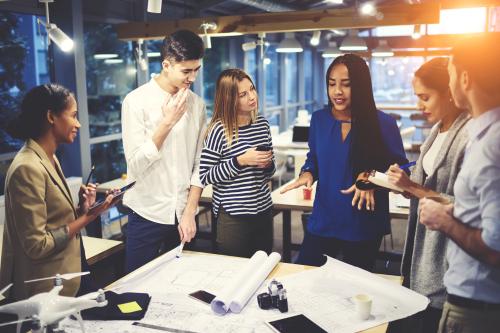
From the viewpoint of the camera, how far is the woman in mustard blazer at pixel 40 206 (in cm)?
171

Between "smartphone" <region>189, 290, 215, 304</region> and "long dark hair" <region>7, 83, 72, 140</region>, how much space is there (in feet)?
2.81

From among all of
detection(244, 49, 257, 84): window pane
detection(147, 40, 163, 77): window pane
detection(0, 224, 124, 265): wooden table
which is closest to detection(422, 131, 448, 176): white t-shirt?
detection(0, 224, 124, 265): wooden table

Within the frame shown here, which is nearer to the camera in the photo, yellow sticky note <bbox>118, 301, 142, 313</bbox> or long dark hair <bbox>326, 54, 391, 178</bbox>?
yellow sticky note <bbox>118, 301, 142, 313</bbox>

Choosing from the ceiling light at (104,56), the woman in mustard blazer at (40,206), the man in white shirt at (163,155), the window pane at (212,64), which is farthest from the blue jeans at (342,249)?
the window pane at (212,64)

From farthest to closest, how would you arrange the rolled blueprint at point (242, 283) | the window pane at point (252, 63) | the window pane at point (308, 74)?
the window pane at point (308, 74) → the window pane at point (252, 63) → the rolled blueprint at point (242, 283)

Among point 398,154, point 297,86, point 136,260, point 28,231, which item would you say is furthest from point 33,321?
point 297,86

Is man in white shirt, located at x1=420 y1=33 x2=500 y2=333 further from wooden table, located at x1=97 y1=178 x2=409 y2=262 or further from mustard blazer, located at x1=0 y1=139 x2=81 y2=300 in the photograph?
wooden table, located at x1=97 y1=178 x2=409 y2=262

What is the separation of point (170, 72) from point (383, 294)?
1470 millimetres


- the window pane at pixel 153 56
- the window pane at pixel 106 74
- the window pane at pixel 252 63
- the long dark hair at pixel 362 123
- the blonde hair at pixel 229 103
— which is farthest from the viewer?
the window pane at pixel 252 63

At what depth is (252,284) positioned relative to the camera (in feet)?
6.27

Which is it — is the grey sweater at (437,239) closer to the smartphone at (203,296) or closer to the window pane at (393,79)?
the smartphone at (203,296)

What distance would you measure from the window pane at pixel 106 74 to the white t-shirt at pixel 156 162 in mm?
3153

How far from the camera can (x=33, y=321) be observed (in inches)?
48.8

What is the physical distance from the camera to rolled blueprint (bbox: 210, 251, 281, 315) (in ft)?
5.76
